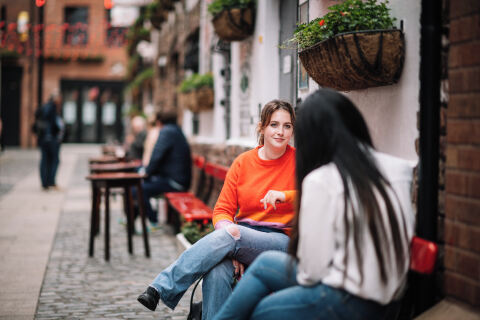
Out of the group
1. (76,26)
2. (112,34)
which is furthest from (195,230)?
(76,26)

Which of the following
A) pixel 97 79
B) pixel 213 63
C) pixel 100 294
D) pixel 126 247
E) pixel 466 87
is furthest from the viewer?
pixel 97 79

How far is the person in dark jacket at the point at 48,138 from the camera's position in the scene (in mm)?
11344

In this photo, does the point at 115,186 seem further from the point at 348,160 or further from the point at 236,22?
the point at 348,160

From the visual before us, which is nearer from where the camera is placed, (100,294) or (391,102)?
(391,102)

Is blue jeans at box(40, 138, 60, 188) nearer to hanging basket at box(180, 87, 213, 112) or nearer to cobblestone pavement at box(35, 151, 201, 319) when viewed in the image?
cobblestone pavement at box(35, 151, 201, 319)

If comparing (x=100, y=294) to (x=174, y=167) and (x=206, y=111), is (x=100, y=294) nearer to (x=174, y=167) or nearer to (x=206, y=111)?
(x=174, y=167)

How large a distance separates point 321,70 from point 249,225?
104 centimetres

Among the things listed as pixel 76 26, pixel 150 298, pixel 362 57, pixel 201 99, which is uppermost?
pixel 76 26

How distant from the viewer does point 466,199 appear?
253cm

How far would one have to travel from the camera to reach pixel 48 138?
448 inches

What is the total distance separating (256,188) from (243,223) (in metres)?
0.25

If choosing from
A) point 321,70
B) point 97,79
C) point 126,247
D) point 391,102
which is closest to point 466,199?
point 391,102

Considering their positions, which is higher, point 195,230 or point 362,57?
point 362,57

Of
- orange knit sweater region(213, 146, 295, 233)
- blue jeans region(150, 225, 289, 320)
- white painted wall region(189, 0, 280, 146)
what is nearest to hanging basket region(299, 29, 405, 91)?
orange knit sweater region(213, 146, 295, 233)
